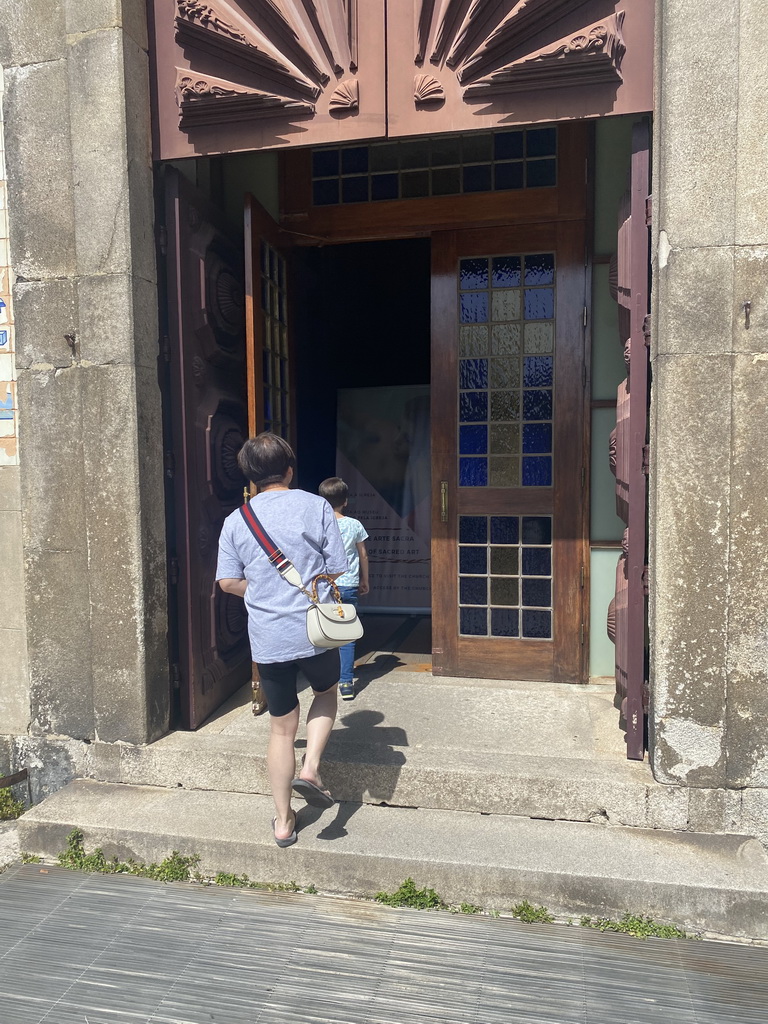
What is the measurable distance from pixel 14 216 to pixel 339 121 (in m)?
1.76

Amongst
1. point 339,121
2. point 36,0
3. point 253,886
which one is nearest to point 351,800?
point 253,886

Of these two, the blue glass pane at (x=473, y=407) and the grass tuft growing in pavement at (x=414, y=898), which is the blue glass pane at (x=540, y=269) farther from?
the grass tuft growing in pavement at (x=414, y=898)

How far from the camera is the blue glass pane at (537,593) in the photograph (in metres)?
4.75

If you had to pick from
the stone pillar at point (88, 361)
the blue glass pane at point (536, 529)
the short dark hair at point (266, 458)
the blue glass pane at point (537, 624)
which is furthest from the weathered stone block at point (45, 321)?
the blue glass pane at point (537, 624)

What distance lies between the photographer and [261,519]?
300 centimetres

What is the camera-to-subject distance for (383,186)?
4898 mm

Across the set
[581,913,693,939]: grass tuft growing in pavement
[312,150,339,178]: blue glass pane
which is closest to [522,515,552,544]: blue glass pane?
[581,913,693,939]: grass tuft growing in pavement

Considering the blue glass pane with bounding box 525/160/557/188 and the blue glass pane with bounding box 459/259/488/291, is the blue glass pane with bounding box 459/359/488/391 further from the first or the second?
the blue glass pane with bounding box 525/160/557/188

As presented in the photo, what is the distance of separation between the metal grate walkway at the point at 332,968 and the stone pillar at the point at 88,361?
1.09 m

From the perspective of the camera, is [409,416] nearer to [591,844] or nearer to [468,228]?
[468,228]

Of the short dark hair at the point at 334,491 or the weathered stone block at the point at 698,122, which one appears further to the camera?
the short dark hair at the point at 334,491

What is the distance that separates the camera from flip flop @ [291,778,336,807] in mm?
3029

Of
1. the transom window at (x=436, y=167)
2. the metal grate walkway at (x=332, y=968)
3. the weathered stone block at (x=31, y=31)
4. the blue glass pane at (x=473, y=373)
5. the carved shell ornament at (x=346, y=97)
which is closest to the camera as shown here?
the metal grate walkway at (x=332, y=968)

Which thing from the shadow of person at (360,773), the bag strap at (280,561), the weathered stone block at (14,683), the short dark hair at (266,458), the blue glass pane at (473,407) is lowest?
the shadow of person at (360,773)
